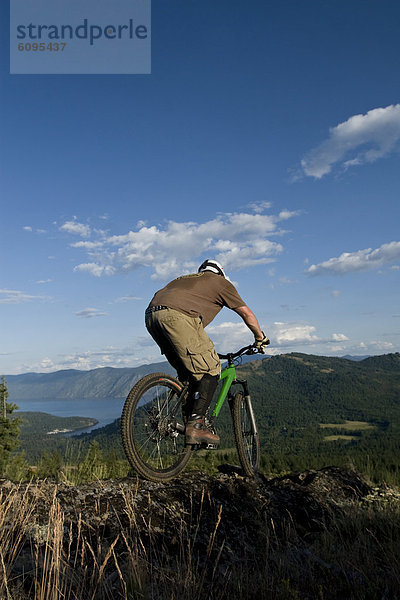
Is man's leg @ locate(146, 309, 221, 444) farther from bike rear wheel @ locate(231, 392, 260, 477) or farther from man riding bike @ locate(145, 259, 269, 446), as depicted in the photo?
bike rear wheel @ locate(231, 392, 260, 477)

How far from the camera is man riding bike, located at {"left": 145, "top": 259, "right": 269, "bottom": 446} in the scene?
15.9ft

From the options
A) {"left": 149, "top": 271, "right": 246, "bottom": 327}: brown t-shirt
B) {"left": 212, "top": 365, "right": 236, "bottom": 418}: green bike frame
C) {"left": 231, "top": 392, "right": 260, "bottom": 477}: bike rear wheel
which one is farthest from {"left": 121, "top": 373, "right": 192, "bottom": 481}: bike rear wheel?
{"left": 231, "top": 392, "right": 260, "bottom": 477}: bike rear wheel

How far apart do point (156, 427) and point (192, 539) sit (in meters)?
1.76

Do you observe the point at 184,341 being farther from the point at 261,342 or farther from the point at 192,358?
the point at 261,342

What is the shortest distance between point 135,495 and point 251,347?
287 cm

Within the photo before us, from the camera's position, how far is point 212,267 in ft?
18.1

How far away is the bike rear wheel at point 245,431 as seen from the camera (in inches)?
240

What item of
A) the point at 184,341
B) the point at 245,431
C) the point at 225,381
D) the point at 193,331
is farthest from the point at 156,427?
the point at 245,431

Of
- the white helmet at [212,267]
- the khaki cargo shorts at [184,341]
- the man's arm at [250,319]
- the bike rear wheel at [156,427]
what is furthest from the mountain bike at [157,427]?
the white helmet at [212,267]

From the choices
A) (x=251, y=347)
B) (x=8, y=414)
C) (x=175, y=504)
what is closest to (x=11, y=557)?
(x=175, y=504)

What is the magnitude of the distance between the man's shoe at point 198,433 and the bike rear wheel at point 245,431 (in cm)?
103

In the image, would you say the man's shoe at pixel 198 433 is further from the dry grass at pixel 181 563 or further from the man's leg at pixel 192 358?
the dry grass at pixel 181 563

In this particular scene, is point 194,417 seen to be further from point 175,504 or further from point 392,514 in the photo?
point 392,514

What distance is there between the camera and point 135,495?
3.72 metres
